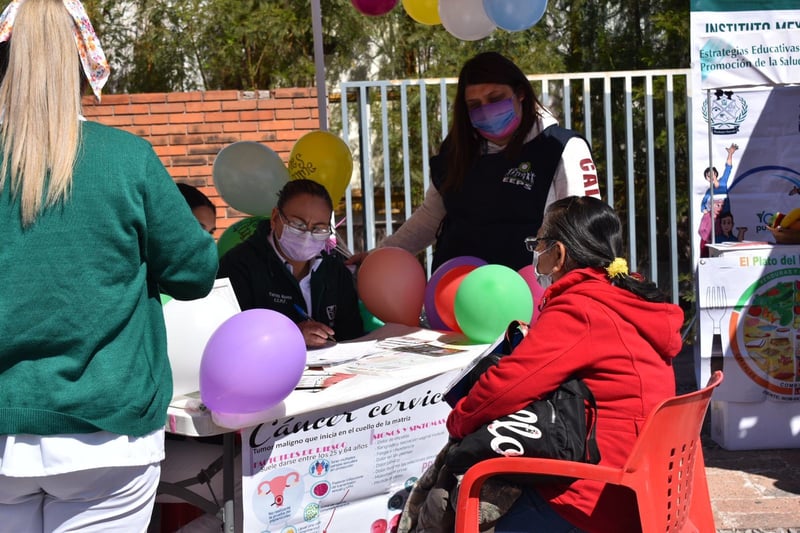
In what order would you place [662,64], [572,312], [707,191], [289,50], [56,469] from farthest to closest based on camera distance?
[289,50] → [662,64] → [707,191] → [572,312] → [56,469]

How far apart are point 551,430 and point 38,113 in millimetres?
1280

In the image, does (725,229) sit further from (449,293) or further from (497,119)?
(449,293)

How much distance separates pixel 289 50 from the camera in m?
8.62

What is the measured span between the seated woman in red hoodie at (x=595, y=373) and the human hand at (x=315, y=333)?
37.9 inches

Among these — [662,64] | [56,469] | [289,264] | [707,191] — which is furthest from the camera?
[662,64]

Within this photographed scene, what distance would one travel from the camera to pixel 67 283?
1.79 meters

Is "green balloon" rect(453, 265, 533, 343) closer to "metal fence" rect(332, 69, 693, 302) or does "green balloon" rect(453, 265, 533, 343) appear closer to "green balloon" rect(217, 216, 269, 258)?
"green balloon" rect(217, 216, 269, 258)

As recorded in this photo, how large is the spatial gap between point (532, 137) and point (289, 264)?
3.42 feet

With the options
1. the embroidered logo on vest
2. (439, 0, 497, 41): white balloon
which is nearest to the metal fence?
(439, 0, 497, 41): white balloon

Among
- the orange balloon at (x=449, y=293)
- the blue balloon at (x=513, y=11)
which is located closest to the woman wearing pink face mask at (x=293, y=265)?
the orange balloon at (x=449, y=293)

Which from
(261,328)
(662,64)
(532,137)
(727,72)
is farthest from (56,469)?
(662,64)

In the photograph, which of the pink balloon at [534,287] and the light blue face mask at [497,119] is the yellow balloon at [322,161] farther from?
the pink balloon at [534,287]

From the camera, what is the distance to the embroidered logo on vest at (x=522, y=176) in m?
Answer: 3.55

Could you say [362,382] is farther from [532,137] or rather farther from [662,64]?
[662,64]
